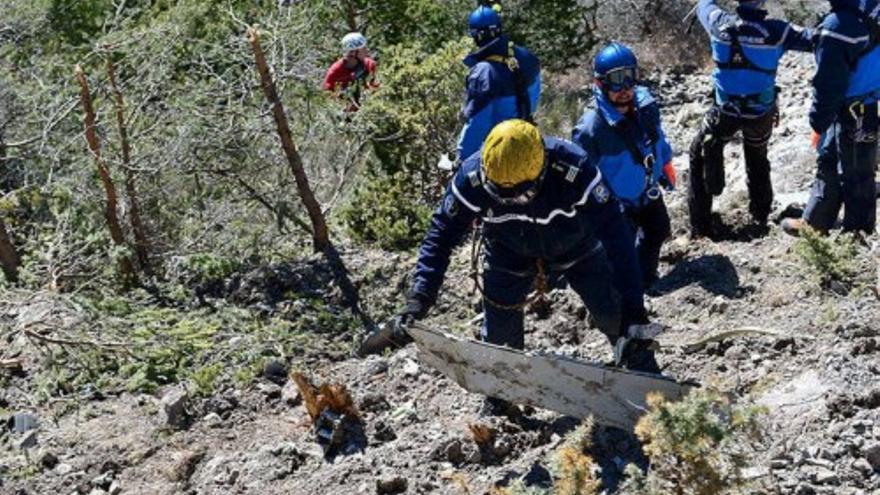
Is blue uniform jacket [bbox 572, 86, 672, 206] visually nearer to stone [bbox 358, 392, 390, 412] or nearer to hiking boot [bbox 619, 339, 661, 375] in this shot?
hiking boot [bbox 619, 339, 661, 375]

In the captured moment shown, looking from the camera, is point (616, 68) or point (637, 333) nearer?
point (637, 333)

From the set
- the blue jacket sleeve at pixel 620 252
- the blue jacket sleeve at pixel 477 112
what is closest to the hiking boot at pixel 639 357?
the blue jacket sleeve at pixel 620 252

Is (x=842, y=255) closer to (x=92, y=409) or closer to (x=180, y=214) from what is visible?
(x=92, y=409)

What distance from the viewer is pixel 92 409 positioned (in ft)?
24.3

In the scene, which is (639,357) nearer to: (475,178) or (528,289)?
(528,289)

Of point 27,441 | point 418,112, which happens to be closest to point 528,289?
point 27,441

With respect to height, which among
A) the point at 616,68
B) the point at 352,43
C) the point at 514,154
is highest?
the point at 352,43

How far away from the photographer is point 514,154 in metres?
5.01

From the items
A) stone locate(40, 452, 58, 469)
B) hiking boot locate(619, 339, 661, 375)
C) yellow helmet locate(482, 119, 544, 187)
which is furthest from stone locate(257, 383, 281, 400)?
yellow helmet locate(482, 119, 544, 187)

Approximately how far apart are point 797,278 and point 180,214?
16.8ft

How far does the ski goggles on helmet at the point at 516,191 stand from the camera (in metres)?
5.12

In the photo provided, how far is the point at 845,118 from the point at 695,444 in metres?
3.44

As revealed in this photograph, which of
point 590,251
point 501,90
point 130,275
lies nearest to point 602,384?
point 590,251

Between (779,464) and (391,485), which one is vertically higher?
(779,464)
